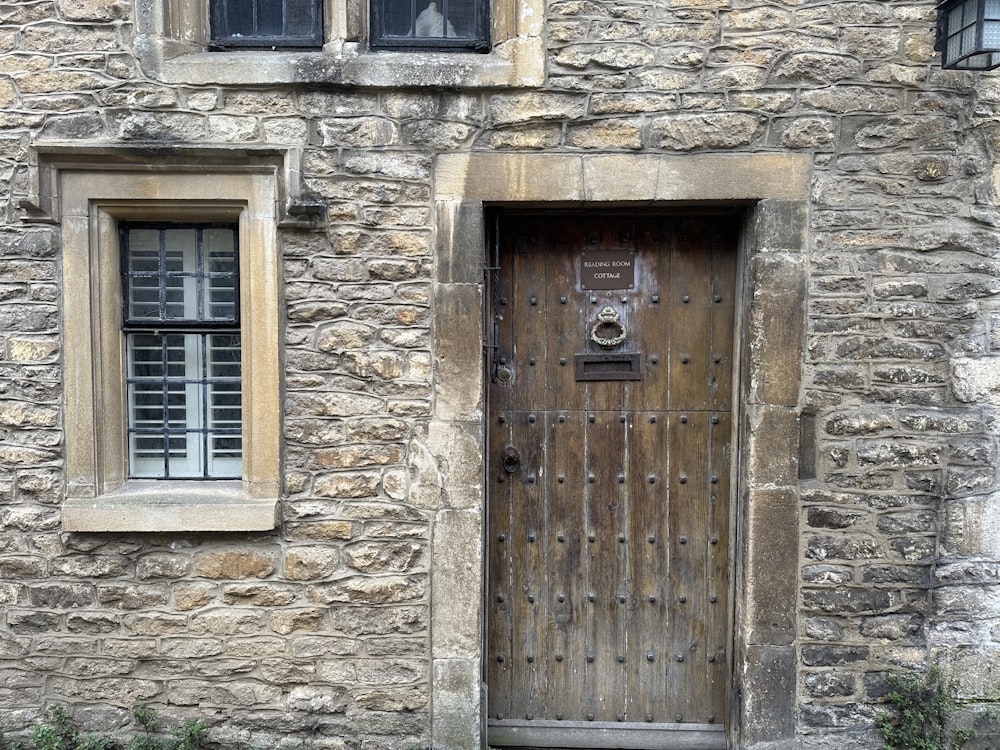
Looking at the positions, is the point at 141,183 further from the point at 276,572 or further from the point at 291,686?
the point at 291,686

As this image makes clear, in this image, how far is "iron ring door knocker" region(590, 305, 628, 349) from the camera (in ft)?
11.8

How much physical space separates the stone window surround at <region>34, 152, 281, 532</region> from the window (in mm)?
725

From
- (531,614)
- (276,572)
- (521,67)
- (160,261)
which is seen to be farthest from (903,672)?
(160,261)

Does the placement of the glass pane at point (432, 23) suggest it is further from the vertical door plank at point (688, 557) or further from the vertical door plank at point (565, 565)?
the vertical door plank at point (688, 557)

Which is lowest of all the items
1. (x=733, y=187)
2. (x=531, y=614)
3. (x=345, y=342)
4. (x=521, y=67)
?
(x=531, y=614)

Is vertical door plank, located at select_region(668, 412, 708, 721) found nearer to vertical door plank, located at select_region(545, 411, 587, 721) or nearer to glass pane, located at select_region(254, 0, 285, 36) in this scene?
vertical door plank, located at select_region(545, 411, 587, 721)

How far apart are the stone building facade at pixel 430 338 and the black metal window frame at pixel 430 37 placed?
0.11m

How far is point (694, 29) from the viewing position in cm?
328

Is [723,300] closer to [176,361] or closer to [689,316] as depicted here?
[689,316]

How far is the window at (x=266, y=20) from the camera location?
11.6ft

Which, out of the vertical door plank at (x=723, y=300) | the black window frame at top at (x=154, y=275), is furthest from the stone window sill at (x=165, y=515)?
the vertical door plank at (x=723, y=300)

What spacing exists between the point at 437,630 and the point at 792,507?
178 cm

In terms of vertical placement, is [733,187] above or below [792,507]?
above

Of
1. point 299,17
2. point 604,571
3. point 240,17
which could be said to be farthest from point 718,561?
point 240,17
